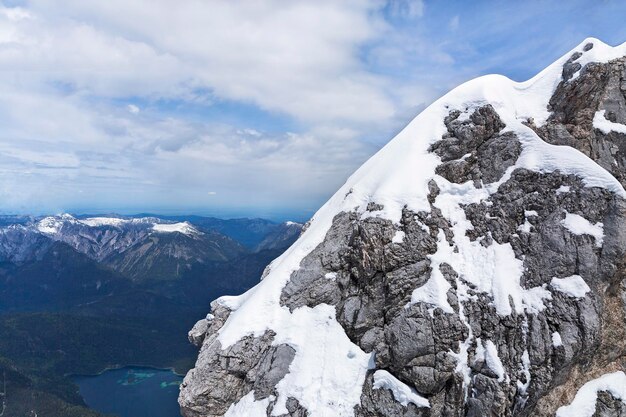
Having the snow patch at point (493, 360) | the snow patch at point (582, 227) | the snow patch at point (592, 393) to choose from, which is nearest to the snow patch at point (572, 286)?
the snow patch at point (582, 227)

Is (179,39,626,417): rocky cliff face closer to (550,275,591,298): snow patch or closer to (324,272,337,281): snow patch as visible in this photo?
(550,275,591,298): snow patch

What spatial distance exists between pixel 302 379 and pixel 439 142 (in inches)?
1098

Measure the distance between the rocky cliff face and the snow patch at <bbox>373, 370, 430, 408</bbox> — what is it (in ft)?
0.27

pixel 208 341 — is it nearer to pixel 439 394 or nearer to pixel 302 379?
pixel 302 379

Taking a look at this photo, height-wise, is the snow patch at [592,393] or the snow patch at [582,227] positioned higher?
the snow patch at [582,227]

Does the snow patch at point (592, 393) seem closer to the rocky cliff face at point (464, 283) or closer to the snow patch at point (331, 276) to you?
the rocky cliff face at point (464, 283)

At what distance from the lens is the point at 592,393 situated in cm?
2861

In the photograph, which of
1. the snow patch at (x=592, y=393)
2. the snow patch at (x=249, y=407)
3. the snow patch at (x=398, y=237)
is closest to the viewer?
the snow patch at (x=592, y=393)

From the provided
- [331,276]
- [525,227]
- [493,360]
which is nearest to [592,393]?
[493,360]

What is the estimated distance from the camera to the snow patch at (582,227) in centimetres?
3133

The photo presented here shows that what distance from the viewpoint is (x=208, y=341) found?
38875 millimetres

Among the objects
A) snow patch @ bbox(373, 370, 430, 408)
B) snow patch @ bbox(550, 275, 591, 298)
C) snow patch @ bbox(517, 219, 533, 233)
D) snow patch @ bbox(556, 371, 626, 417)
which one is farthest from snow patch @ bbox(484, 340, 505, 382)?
snow patch @ bbox(517, 219, 533, 233)

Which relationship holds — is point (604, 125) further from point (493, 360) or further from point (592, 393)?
point (493, 360)

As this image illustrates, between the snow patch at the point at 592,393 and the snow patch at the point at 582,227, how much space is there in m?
10.1
